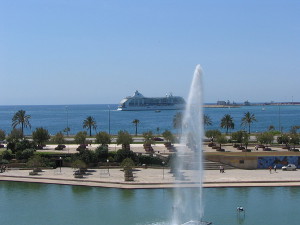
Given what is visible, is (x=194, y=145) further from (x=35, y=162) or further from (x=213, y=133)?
(x=213, y=133)

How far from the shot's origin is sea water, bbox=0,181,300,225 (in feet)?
84.7

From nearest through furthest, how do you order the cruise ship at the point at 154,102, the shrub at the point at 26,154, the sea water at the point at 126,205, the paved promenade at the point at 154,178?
the sea water at the point at 126,205 → the paved promenade at the point at 154,178 → the shrub at the point at 26,154 → the cruise ship at the point at 154,102

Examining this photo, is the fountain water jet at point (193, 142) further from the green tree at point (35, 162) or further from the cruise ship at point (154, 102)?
the cruise ship at point (154, 102)

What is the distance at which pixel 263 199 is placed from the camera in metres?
30.6

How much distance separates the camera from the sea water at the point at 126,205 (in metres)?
25.8

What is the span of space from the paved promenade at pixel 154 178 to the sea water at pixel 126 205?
1052 mm

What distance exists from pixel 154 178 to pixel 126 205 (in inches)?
307

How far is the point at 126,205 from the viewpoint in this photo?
2916cm

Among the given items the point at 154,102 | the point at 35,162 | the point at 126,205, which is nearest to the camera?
the point at 126,205

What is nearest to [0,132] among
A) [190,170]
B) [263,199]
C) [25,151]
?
[25,151]

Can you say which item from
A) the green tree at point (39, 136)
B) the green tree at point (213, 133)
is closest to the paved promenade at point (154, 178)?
the green tree at point (39, 136)

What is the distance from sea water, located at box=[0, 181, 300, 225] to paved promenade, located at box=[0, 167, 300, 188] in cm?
105

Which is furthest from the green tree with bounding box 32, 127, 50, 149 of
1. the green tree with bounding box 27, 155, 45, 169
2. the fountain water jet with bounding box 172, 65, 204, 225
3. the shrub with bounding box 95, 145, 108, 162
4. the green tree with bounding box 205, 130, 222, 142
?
the fountain water jet with bounding box 172, 65, 204, 225

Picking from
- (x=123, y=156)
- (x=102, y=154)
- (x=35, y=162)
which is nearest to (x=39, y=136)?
(x=102, y=154)
